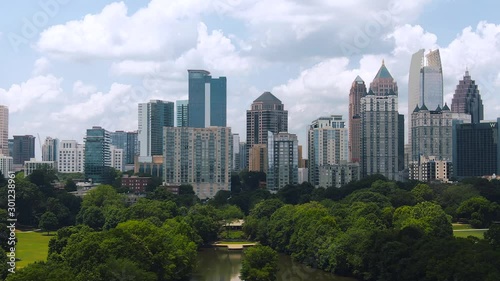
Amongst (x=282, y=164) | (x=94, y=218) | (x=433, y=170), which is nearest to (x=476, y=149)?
(x=433, y=170)

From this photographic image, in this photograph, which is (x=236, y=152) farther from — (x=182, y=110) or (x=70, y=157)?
(x=70, y=157)

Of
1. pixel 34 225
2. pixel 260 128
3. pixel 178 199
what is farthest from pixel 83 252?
pixel 260 128

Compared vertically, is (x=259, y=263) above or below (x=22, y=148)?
below

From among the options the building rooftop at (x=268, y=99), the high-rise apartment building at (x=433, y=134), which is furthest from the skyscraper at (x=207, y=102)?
the high-rise apartment building at (x=433, y=134)

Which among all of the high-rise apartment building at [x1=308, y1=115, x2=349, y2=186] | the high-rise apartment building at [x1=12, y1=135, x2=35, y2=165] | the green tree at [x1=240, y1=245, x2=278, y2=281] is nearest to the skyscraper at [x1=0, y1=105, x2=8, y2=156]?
the high-rise apartment building at [x1=12, y1=135, x2=35, y2=165]

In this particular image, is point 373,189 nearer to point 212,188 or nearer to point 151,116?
point 212,188

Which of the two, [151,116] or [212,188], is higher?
[151,116]
